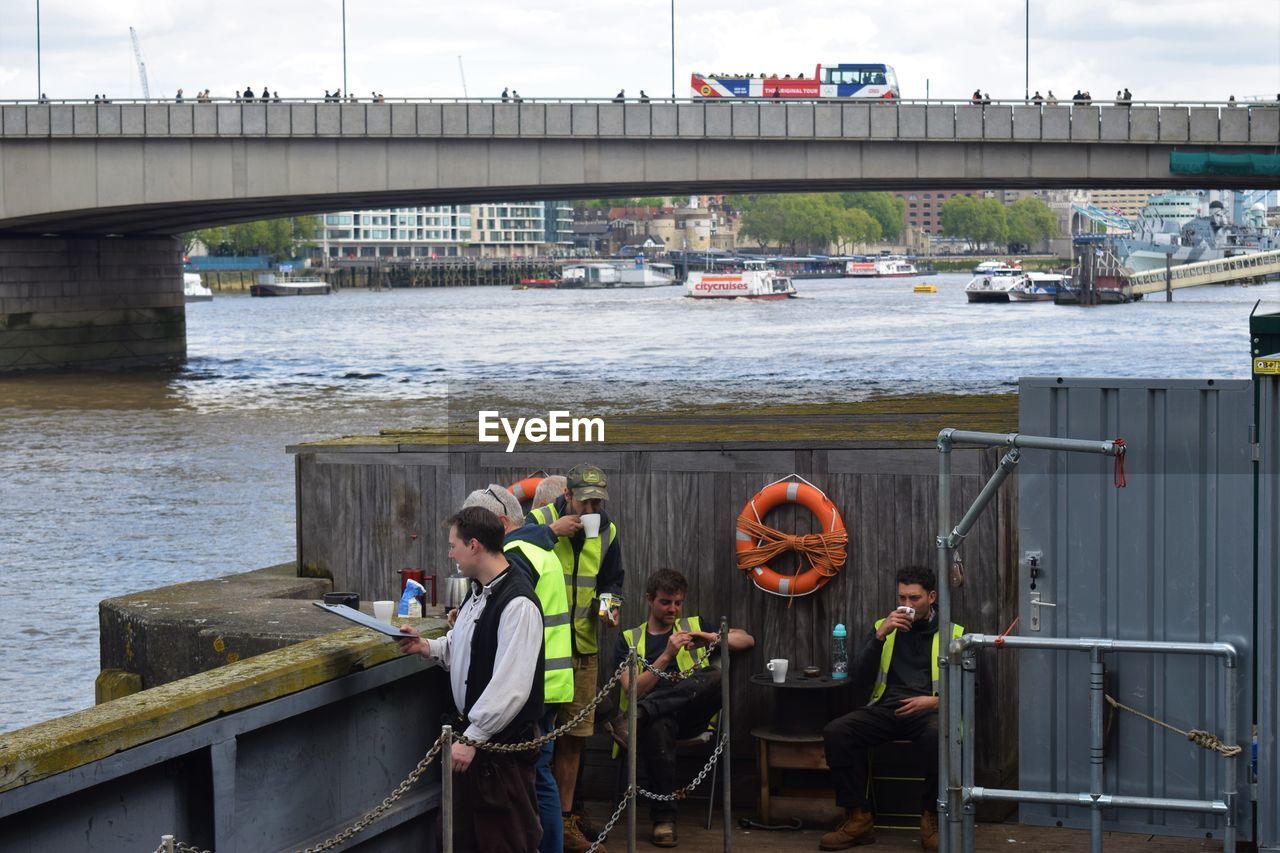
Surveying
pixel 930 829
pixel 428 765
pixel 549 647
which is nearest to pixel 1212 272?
pixel 930 829

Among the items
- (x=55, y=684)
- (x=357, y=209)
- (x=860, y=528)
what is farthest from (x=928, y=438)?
(x=357, y=209)

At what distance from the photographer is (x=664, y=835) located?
8.91m

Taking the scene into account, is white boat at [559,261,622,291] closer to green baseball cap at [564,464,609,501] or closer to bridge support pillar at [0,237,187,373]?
bridge support pillar at [0,237,187,373]

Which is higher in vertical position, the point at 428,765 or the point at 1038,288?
the point at 1038,288

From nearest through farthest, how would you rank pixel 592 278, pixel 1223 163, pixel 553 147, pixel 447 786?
pixel 447 786, pixel 1223 163, pixel 553 147, pixel 592 278

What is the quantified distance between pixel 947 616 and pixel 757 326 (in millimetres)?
82967

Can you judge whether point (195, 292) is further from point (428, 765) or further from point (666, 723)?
point (428, 765)

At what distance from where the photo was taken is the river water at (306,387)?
23.4 m

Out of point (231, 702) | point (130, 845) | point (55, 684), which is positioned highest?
point (231, 702)

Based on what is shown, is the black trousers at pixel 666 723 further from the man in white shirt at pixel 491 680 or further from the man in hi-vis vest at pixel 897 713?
the man in white shirt at pixel 491 680

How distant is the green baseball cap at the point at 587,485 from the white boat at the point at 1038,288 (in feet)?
409

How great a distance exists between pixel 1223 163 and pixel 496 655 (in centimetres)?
4027

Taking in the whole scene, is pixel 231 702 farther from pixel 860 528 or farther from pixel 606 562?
pixel 860 528

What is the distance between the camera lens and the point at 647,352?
66500 mm
